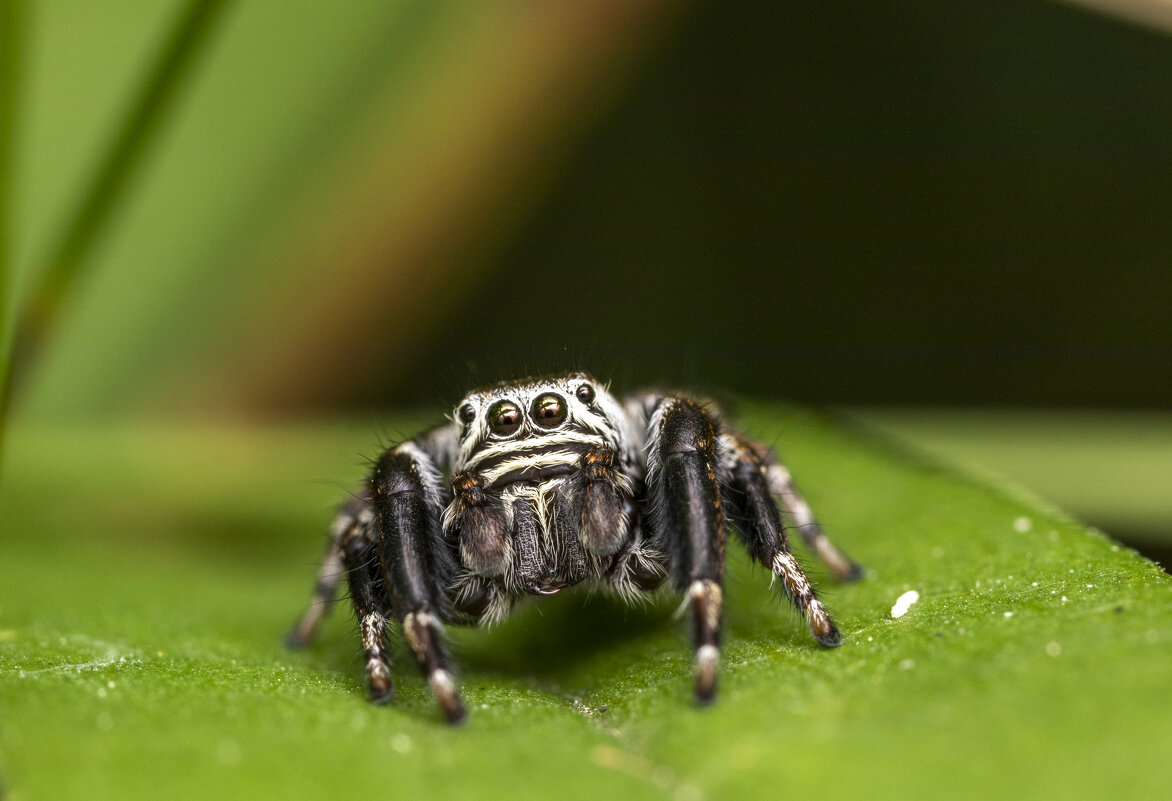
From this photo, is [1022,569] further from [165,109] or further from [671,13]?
[671,13]

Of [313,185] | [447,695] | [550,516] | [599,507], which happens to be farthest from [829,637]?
[313,185]

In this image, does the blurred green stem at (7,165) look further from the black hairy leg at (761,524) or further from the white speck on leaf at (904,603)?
the white speck on leaf at (904,603)

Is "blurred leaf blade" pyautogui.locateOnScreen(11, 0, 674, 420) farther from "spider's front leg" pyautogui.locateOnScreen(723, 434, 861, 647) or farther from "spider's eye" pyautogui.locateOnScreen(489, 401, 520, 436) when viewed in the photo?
"spider's front leg" pyautogui.locateOnScreen(723, 434, 861, 647)

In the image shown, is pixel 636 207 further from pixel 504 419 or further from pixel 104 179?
pixel 104 179

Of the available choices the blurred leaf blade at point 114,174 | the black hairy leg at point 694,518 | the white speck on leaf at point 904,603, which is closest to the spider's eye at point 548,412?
the black hairy leg at point 694,518

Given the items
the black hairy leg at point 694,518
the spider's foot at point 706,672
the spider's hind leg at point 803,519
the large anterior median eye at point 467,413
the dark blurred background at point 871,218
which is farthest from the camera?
the dark blurred background at point 871,218

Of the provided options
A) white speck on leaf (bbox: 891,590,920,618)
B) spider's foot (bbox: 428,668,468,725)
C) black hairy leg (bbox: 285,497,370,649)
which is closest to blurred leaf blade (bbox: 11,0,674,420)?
black hairy leg (bbox: 285,497,370,649)
